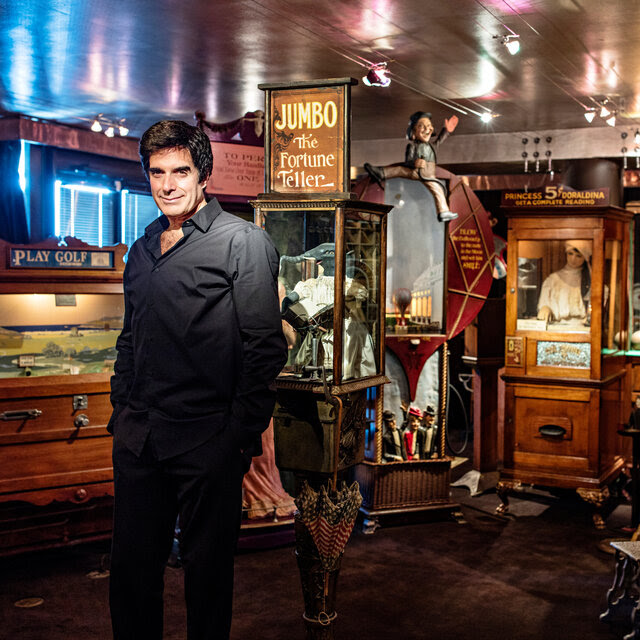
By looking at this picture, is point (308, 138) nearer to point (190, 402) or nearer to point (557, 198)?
point (190, 402)

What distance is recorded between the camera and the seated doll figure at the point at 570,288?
541cm

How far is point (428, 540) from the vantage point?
500cm

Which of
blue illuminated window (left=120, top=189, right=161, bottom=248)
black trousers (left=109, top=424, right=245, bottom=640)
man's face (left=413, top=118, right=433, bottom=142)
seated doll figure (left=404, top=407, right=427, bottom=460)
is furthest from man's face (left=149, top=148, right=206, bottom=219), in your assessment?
blue illuminated window (left=120, top=189, right=161, bottom=248)

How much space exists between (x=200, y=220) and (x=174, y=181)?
0.13 meters

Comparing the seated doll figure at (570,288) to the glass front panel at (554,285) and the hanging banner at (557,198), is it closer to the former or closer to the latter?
the glass front panel at (554,285)

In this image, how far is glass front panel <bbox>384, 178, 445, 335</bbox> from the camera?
5.47m

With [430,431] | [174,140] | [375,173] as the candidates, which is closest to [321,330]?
[174,140]

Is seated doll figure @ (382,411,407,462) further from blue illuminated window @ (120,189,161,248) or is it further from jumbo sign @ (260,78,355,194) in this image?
blue illuminated window @ (120,189,161,248)

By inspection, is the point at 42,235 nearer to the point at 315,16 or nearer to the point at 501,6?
the point at 315,16

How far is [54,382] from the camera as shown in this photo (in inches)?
165

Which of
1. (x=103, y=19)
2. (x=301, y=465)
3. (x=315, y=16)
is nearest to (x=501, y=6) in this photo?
(x=315, y=16)

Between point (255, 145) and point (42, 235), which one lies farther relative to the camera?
point (42, 235)

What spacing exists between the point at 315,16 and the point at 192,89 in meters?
2.19

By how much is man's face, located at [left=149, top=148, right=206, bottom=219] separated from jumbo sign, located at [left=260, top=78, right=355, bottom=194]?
0.85 meters
